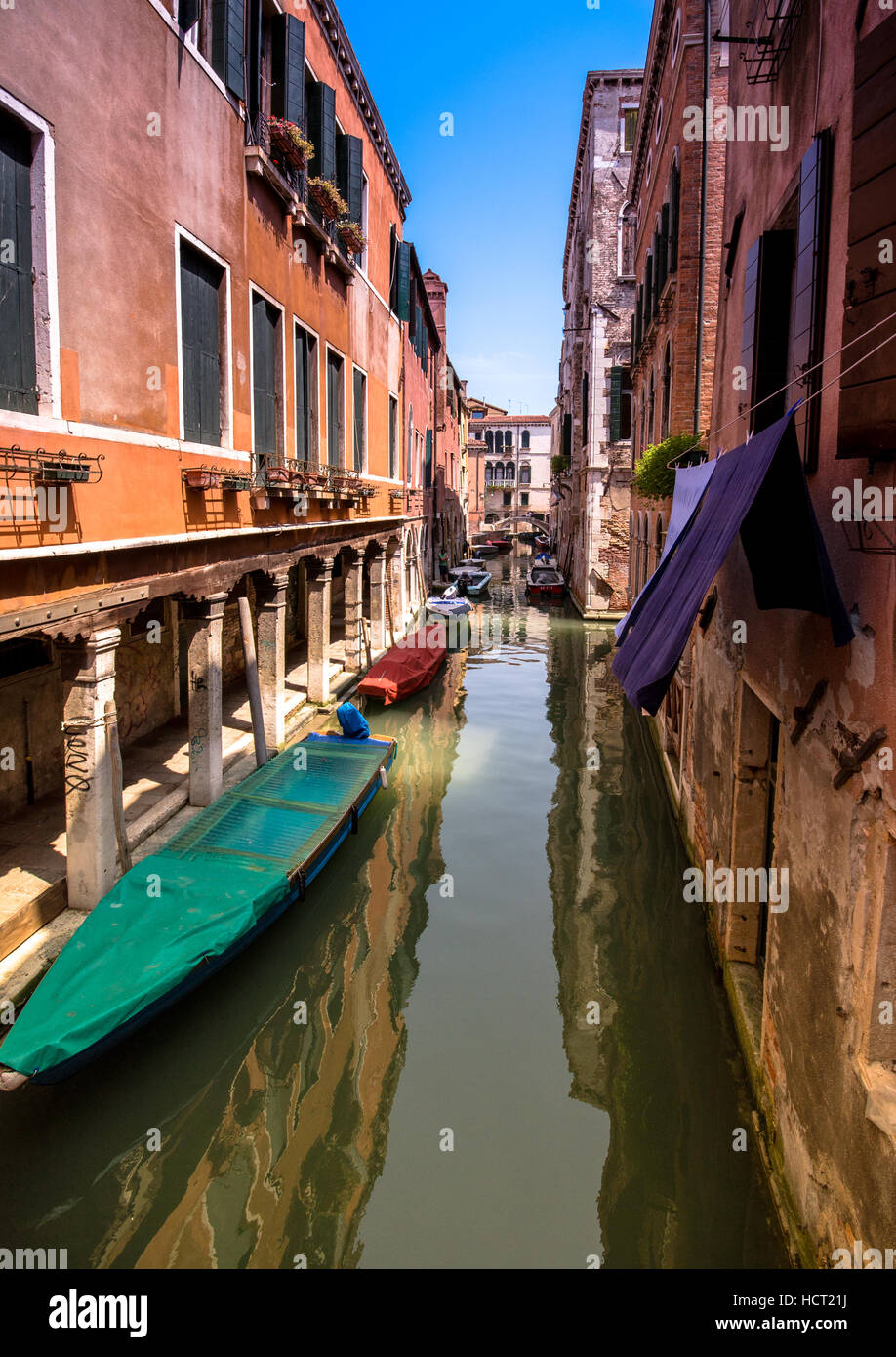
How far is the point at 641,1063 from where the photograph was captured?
5992 millimetres

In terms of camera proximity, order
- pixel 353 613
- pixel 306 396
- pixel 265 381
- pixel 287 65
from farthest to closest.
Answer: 1. pixel 353 613
2. pixel 306 396
3. pixel 265 381
4. pixel 287 65

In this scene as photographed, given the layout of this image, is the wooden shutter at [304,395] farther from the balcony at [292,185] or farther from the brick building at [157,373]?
the balcony at [292,185]

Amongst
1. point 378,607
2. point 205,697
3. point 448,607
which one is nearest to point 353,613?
point 378,607

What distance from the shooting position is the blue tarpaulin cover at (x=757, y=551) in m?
3.54

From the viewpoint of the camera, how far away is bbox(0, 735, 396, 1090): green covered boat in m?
4.86

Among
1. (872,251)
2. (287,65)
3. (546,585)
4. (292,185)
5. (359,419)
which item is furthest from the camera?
(546,585)

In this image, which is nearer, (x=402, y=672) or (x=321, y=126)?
(x=321, y=126)

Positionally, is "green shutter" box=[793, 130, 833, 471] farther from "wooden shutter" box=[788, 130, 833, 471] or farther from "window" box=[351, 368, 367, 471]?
"window" box=[351, 368, 367, 471]

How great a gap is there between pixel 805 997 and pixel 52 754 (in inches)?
299

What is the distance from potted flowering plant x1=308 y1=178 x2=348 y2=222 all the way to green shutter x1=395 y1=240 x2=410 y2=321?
615cm

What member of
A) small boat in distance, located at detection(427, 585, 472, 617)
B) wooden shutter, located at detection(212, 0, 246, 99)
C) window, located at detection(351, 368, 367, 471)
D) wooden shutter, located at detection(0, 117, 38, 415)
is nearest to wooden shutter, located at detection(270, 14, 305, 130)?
wooden shutter, located at detection(212, 0, 246, 99)

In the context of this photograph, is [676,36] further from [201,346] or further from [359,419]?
[201,346]

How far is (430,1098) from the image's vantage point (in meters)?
5.63

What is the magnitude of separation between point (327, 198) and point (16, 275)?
7629 mm
